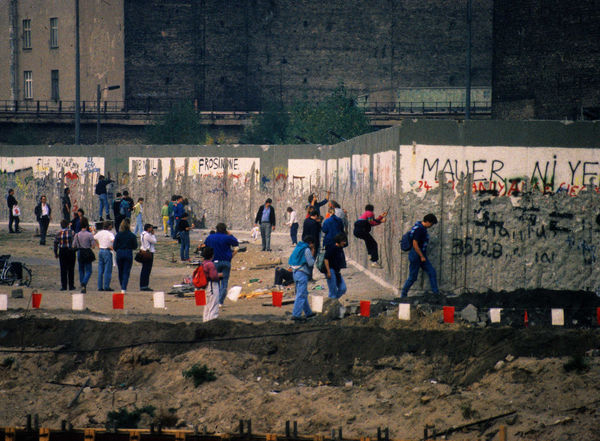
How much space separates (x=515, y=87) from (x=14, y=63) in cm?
4120

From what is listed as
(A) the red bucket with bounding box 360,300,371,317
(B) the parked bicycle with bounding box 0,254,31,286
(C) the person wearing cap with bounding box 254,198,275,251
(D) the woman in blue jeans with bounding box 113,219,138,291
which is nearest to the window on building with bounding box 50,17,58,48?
(C) the person wearing cap with bounding box 254,198,275,251

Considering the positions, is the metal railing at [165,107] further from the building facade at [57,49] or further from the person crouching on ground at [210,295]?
the person crouching on ground at [210,295]

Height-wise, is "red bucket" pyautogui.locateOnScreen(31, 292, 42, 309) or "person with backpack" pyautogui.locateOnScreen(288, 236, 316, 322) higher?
"person with backpack" pyautogui.locateOnScreen(288, 236, 316, 322)

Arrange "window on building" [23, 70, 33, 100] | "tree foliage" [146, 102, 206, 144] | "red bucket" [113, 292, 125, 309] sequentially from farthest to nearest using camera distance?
"window on building" [23, 70, 33, 100], "tree foliage" [146, 102, 206, 144], "red bucket" [113, 292, 125, 309]

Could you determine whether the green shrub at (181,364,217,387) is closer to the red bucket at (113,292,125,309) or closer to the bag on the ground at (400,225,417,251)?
the red bucket at (113,292,125,309)

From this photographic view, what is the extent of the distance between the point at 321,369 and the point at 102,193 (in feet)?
75.7

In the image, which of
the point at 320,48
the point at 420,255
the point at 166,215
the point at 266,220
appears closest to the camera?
the point at 420,255

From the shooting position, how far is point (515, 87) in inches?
1884

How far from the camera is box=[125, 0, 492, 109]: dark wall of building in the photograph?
236ft

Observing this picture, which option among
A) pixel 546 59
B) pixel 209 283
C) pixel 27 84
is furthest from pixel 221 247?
pixel 27 84

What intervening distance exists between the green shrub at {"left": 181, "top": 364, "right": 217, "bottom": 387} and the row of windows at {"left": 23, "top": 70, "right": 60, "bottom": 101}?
61.3 meters

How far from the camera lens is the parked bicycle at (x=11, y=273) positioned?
2048 centimetres

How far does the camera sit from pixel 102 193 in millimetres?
35344

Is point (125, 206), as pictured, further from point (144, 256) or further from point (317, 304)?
point (317, 304)
